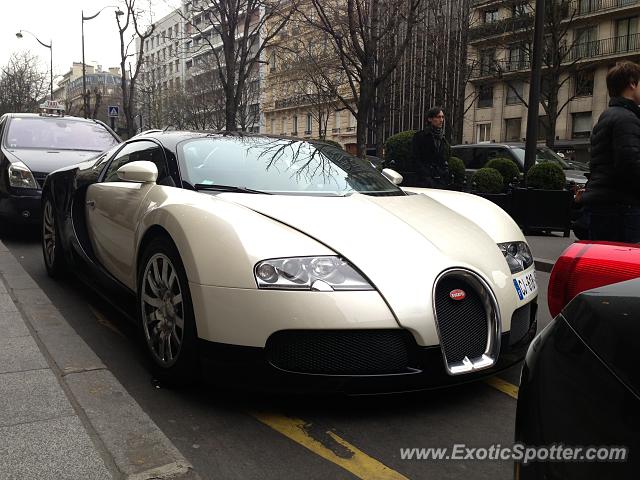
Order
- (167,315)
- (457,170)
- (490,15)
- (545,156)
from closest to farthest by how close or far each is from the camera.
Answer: (167,315)
(457,170)
(545,156)
(490,15)

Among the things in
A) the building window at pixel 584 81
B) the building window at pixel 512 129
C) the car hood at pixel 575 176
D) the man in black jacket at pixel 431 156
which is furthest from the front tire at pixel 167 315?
the building window at pixel 512 129

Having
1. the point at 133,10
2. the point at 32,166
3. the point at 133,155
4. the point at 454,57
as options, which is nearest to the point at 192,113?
the point at 133,10

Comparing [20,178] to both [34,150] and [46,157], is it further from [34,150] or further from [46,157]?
[34,150]

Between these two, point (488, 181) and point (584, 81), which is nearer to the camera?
point (488, 181)

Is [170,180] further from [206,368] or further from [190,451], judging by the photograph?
[190,451]

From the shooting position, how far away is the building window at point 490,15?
3871 cm

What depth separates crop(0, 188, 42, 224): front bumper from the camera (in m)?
7.04

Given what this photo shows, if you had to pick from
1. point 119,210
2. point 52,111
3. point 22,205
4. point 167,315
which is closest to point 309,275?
point 167,315

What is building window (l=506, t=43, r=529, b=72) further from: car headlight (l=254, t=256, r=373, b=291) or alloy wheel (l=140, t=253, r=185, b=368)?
car headlight (l=254, t=256, r=373, b=291)

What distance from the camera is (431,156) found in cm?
723

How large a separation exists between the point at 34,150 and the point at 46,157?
0.39 metres

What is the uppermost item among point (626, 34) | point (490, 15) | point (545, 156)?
point (490, 15)

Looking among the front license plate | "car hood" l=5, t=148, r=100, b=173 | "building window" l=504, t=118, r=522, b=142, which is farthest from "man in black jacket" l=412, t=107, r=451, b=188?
"building window" l=504, t=118, r=522, b=142

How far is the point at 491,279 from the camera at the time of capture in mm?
2898
